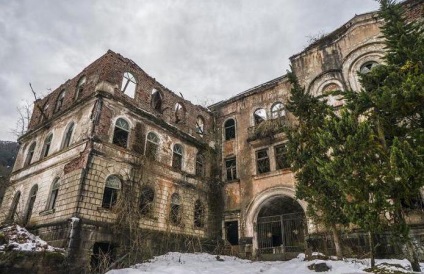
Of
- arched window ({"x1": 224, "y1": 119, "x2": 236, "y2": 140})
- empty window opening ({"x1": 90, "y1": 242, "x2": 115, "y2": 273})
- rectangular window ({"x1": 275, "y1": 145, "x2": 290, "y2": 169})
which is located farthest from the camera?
arched window ({"x1": 224, "y1": 119, "x2": 236, "y2": 140})

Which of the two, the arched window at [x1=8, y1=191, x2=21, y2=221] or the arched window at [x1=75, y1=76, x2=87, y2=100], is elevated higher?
the arched window at [x1=75, y1=76, x2=87, y2=100]

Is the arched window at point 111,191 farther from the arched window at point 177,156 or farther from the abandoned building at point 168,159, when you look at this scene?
the arched window at point 177,156

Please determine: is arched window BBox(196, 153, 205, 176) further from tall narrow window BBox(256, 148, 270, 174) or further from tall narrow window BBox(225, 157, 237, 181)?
tall narrow window BBox(256, 148, 270, 174)

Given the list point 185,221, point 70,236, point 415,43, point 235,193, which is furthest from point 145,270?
point 415,43

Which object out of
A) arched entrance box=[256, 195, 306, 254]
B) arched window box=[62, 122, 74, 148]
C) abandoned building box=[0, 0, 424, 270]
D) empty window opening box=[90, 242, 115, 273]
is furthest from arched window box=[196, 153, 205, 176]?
arched window box=[62, 122, 74, 148]

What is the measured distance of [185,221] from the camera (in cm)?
1562

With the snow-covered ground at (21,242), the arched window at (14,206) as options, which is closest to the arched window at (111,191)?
the snow-covered ground at (21,242)

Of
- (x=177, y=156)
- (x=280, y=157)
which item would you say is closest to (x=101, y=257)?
(x=177, y=156)

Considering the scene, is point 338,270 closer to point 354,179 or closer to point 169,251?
point 354,179

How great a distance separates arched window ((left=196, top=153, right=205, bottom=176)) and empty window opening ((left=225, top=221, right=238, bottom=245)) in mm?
3594

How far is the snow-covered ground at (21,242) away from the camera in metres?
8.96

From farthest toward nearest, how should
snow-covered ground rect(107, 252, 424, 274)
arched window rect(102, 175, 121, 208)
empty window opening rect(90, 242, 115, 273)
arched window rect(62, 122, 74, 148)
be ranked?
arched window rect(62, 122, 74, 148) < arched window rect(102, 175, 121, 208) < empty window opening rect(90, 242, 115, 273) < snow-covered ground rect(107, 252, 424, 274)

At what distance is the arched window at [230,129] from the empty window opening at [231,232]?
5821mm

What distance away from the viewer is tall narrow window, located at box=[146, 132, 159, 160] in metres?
15.0
